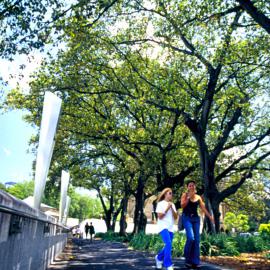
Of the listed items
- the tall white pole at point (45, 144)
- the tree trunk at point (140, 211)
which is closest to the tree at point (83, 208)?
the tree trunk at point (140, 211)

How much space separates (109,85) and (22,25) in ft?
33.9

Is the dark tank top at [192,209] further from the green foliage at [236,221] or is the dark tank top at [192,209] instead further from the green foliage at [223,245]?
the green foliage at [236,221]

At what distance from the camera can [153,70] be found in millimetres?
18734

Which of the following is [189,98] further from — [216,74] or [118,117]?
[118,117]

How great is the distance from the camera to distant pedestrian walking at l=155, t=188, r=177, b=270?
7.80 m

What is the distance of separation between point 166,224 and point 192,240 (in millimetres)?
889

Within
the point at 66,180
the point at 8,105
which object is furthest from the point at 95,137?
the point at 8,105

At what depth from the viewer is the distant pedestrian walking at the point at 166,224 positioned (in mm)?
7801

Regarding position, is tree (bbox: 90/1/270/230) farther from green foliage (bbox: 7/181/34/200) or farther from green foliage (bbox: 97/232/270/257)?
green foliage (bbox: 7/181/34/200)

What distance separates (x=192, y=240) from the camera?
27.7ft

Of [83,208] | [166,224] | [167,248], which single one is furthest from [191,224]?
[83,208]

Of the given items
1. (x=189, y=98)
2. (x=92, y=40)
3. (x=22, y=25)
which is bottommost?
(x=22, y=25)

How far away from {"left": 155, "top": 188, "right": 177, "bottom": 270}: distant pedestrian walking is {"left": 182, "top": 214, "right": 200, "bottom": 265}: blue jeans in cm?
58

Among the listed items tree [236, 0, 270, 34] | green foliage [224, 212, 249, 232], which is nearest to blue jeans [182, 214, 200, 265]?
tree [236, 0, 270, 34]
